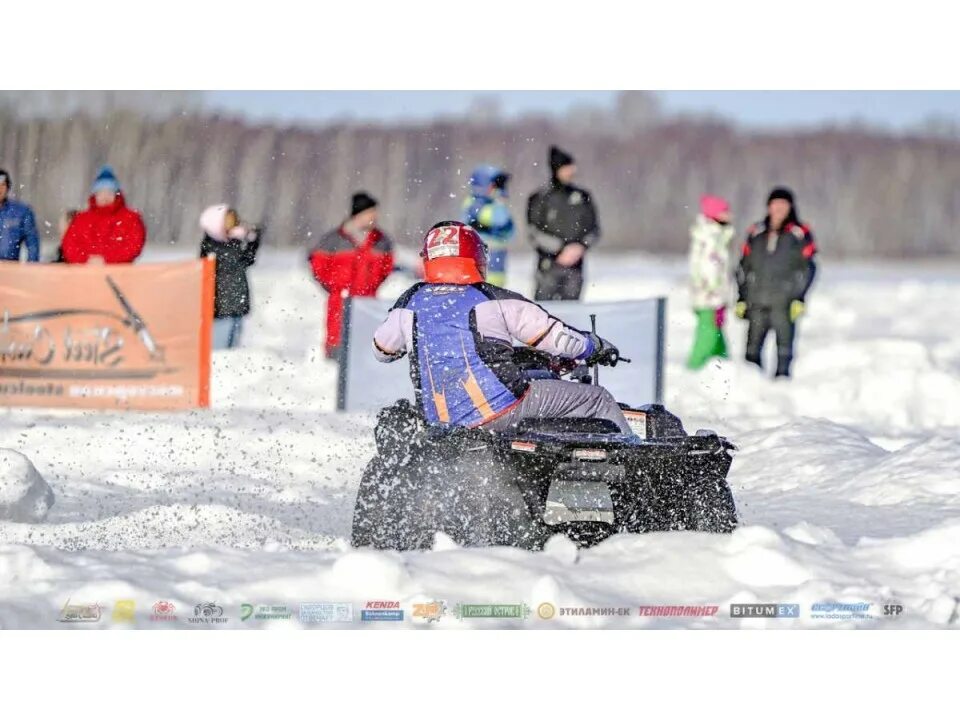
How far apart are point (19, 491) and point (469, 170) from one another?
23.5 ft

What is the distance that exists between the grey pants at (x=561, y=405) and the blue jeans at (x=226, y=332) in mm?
6455

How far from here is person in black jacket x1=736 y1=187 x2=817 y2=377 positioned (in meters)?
14.9

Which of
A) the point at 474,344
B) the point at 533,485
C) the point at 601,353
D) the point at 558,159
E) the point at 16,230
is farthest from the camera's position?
the point at 558,159

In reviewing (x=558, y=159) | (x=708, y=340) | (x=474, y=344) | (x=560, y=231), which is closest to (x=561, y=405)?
(x=474, y=344)

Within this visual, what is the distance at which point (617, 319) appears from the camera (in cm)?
1292

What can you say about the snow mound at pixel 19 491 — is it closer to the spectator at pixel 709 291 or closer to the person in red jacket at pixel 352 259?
the person in red jacket at pixel 352 259

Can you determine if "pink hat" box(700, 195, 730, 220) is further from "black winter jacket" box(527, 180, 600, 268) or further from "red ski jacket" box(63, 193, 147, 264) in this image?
"red ski jacket" box(63, 193, 147, 264)

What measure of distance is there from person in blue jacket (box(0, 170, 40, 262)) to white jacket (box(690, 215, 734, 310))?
18.9 ft

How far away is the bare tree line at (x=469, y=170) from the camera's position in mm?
13984

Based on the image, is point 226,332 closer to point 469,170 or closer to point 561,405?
point 469,170

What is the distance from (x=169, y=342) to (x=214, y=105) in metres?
2.29

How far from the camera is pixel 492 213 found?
1384 centimetres
